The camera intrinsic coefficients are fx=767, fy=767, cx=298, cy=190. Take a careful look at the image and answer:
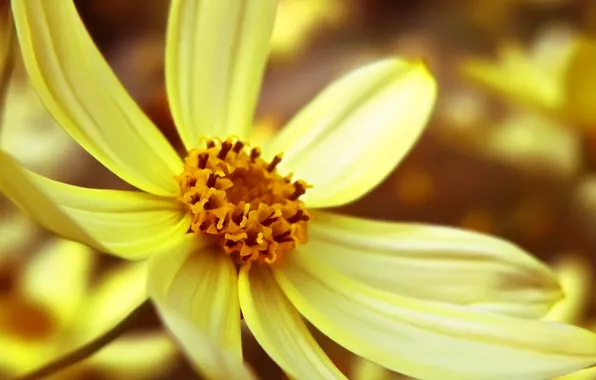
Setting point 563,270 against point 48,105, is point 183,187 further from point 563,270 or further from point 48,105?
point 563,270

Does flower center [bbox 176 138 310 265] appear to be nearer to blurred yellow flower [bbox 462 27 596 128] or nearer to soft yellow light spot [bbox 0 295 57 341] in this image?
soft yellow light spot [bbox 0 295 57 341]

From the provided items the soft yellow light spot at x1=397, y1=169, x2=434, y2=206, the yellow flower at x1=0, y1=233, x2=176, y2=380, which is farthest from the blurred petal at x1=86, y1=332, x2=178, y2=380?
the soft yellow light spot at x1=397, y1=169, x2=434, y2=206

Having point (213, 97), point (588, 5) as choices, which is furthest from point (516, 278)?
point (588, 5)

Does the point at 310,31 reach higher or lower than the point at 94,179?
higher

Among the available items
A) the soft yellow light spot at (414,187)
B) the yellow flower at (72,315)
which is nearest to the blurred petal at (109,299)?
the yellow flower at (72,315)

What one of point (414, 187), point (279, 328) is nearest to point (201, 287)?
point (279, 328)

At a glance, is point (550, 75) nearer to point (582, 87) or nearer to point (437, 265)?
point (582, 87)
